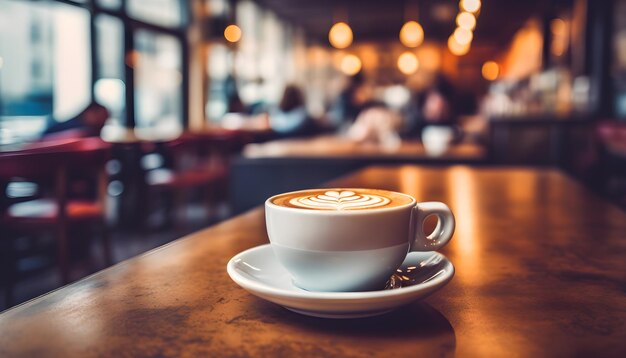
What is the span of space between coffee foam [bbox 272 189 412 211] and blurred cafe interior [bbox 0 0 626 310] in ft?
6.99

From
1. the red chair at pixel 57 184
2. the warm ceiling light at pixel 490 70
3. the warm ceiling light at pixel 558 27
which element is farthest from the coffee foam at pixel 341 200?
the warm ceiling light at pixel 490 70


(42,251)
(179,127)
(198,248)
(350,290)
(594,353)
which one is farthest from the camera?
(179,127)

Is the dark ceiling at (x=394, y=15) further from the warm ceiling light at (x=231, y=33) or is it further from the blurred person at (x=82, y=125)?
the blurred person at (x=82, y=125)

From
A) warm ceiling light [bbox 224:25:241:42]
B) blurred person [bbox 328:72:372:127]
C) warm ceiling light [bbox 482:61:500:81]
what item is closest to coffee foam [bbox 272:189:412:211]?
blurred person [bbox 328:72:372:127]

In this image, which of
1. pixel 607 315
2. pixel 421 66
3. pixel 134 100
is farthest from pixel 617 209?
pixel 421 66

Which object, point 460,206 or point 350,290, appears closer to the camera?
point 350,290

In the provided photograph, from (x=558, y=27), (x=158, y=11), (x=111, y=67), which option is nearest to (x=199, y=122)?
(x=158, y=11)

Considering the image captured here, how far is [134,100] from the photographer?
638 centimetres

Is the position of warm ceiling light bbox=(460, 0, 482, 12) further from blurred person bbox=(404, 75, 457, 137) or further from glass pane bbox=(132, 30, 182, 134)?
glass pane bbox=(132, 30, 182, 134)

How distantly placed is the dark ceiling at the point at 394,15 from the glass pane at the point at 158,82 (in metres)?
3.53

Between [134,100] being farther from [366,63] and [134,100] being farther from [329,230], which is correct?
[366,63]

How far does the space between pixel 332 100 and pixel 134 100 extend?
9237 mm

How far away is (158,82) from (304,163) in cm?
446

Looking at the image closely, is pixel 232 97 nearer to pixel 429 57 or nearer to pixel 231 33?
pixel 231 33
